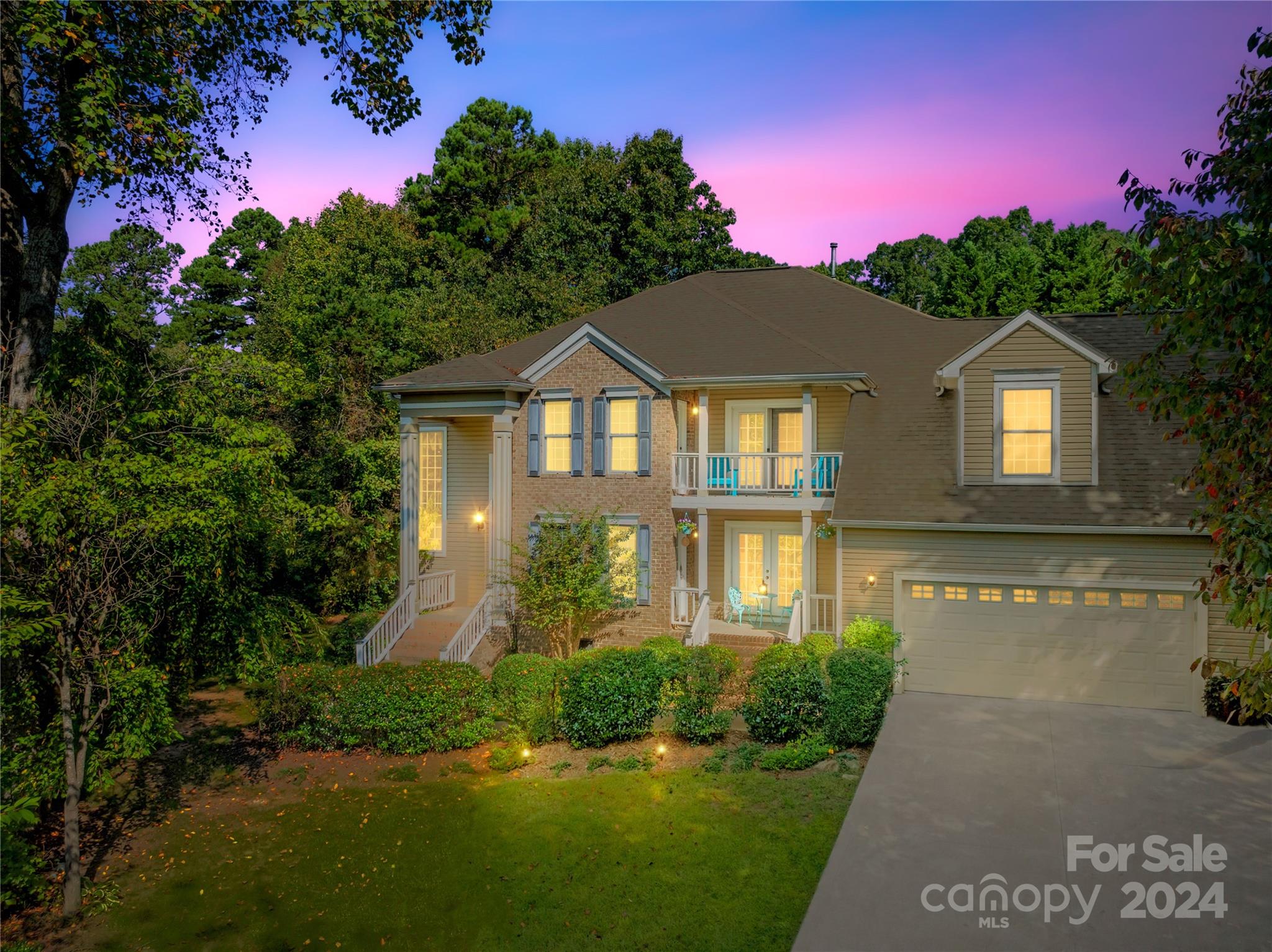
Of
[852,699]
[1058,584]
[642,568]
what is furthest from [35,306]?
[1058,584]

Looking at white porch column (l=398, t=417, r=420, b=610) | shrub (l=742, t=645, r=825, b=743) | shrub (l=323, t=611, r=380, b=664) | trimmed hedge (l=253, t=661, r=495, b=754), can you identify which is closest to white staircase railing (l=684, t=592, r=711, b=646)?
shrub (l=742, t=645, r=825, b=743)

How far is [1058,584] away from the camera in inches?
580

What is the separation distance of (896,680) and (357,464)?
1602 centimetres

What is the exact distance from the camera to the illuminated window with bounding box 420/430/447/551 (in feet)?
66.4

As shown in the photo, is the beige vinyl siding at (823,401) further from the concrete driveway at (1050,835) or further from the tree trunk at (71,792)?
the tree trunk at (71,792)

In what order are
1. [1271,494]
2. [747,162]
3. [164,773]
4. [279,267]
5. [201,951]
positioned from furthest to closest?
[279,267] < [747,162] < [164,773] < [201,951] < [1271,494]

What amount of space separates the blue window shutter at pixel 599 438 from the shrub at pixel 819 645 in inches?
228

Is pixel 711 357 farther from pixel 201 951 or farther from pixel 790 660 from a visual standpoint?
pixel 201 951

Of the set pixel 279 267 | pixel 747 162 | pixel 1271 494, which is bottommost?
pixel 1271 494

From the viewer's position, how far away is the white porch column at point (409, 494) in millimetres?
19203

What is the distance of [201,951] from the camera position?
7.89 meters

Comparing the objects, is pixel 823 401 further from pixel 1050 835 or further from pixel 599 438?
pixel 1050 835

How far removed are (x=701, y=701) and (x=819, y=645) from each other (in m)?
2.93

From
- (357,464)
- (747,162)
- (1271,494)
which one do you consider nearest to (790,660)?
(1271,494)
